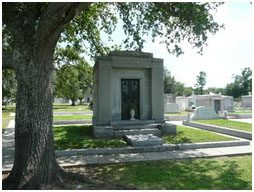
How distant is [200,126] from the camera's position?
12.8 m

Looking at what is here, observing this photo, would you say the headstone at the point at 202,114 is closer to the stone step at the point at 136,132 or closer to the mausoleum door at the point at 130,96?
the mausoleum door at the point at 130,96

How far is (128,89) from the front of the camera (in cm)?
1078

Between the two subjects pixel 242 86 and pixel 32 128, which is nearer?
pixel 32 128

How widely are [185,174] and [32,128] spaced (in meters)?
3.84

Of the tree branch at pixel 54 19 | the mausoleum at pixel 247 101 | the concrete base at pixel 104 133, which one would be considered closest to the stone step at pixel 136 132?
the concrete base at pixel 104 133

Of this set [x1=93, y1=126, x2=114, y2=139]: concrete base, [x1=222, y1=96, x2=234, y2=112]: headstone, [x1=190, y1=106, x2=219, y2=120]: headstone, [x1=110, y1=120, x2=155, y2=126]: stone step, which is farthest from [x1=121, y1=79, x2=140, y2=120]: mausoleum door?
[x1=222, y1=96, x2=234, y2=112]: headstone

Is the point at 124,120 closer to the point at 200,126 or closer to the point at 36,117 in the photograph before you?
the point at 200,126

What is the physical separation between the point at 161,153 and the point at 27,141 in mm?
4598

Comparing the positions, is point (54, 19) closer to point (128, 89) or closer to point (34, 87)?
point (34, 87)

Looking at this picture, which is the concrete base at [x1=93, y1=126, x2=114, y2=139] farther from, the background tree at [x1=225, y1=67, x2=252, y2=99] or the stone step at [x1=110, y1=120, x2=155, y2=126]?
the background tree at [x1=225, y1=67, x2=252, y2=99]

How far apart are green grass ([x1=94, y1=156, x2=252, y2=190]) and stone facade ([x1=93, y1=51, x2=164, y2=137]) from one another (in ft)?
15.5

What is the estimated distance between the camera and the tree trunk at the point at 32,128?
399 centimetres

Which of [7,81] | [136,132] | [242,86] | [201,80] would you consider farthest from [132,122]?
[201,80]

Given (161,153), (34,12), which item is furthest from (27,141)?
(161,153)
